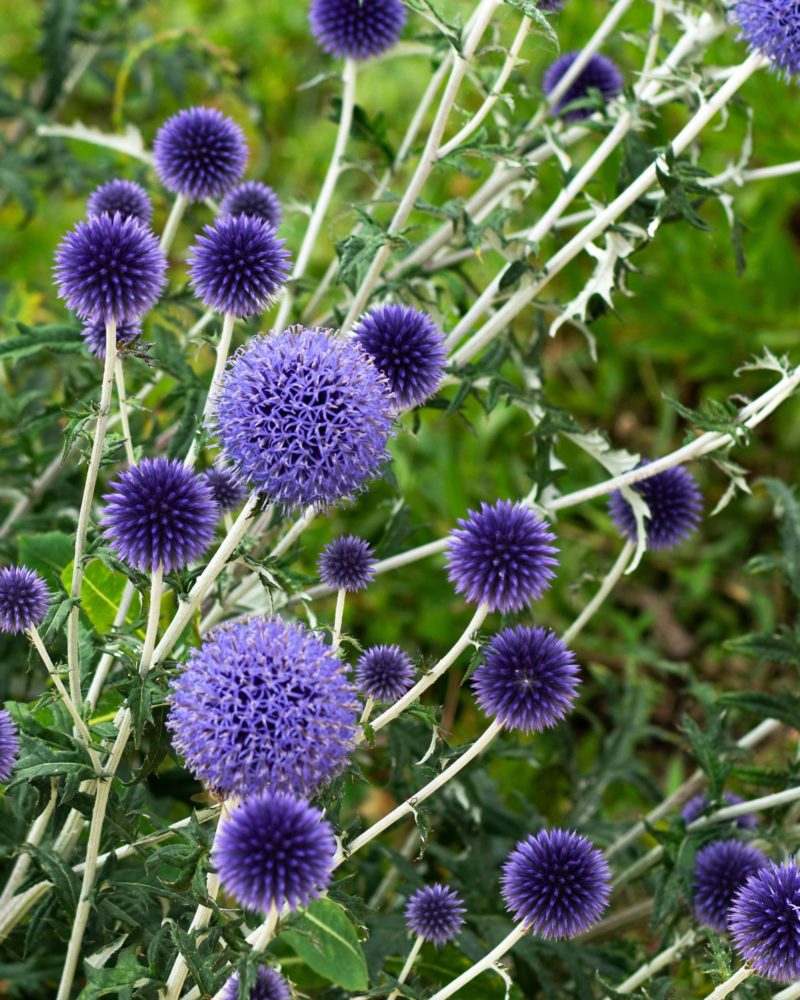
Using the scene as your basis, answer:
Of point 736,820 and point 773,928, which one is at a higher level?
point 736,820

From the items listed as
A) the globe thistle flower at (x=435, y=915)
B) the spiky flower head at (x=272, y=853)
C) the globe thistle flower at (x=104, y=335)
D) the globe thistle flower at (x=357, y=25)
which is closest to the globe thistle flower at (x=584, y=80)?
the globe thistle flower at (x=357, y=25)

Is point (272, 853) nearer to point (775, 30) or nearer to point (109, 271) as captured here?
point (109, 271)

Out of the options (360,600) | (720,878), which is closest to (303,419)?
(720,878)

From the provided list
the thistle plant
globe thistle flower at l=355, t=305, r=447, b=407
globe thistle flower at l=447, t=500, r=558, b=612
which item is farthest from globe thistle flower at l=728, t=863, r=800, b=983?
globe thistle flower at l=355, t=305, r=447, b=407

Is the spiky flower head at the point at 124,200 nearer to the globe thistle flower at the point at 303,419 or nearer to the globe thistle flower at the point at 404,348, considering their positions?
the globe thistle flower at the point at 404,348

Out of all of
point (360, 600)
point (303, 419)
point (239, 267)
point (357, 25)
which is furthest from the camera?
point (360, 600)

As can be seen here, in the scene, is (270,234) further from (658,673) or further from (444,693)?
(658,673)

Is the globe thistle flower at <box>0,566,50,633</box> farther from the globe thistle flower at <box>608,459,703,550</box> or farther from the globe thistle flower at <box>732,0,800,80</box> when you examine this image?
the globe thistle flower at <box>732,0,800,80</box>
